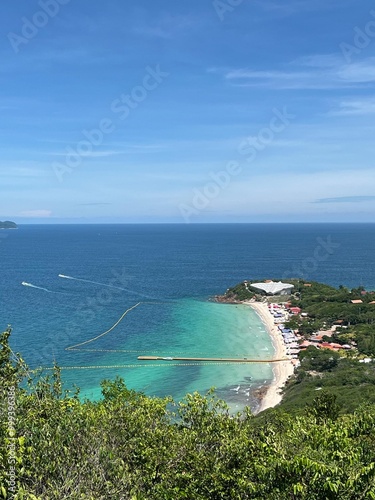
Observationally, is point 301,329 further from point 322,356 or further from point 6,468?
point 6,468

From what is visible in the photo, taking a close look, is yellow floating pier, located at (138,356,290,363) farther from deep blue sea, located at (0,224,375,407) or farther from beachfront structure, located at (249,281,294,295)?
beachfront structure, located at (249,281,294,295)

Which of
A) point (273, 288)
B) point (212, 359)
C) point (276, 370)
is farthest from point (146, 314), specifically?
point (276, 370)

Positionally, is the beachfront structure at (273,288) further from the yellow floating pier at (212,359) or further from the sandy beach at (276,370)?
the yellow floating pier at (212,359)

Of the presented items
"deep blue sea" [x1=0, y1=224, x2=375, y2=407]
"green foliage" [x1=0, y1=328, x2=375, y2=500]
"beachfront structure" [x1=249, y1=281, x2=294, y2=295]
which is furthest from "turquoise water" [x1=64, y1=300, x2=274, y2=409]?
"green foliage" [x1=0, y1=328, x2=375, y2=500]

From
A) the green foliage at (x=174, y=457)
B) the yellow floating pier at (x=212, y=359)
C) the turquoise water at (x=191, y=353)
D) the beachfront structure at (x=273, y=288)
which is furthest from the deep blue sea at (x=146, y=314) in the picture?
the green foliage at (x=174, y=457)
